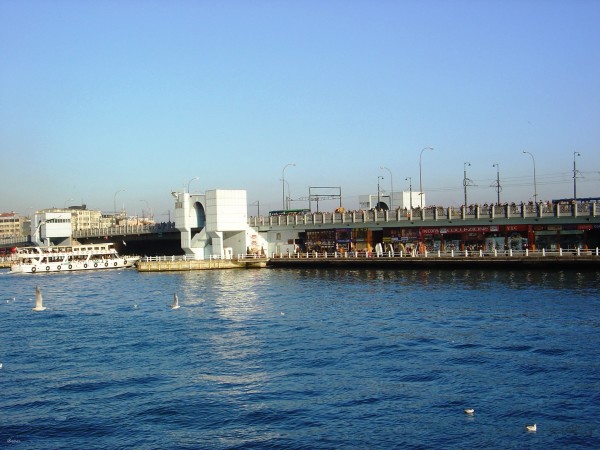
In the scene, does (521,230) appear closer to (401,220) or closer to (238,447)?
(401,220)

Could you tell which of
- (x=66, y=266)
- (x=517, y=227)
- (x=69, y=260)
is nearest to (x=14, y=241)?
(x=69, y=260)

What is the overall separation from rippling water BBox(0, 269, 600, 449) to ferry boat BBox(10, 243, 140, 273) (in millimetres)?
58422

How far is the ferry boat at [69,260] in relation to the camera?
120625 millimetres

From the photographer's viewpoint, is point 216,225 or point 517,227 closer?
point 517,227

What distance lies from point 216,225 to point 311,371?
253ft

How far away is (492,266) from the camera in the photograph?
8612 cm

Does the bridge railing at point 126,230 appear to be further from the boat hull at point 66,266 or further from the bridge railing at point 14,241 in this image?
the bridge railing at point 14,241

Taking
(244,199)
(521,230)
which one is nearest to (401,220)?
(521,230)

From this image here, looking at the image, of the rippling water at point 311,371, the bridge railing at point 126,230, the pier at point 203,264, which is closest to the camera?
the rippling water at point 311,371

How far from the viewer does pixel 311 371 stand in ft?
118

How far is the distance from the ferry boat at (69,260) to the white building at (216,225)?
12.4 m

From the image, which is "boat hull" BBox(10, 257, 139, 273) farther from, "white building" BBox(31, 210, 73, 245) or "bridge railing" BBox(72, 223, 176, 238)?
"white building" BBox(31, 210, 73, 245)

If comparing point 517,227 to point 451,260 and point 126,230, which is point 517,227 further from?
point 126,230

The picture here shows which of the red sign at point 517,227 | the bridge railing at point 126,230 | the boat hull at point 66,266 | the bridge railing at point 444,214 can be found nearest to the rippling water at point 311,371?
the bridge railing at point 444,214
